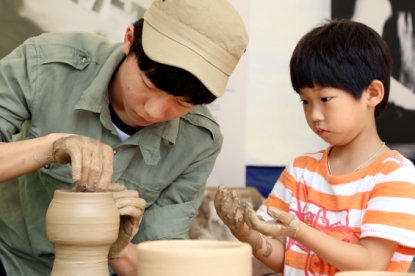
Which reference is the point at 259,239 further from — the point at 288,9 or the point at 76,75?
the point at 288,9

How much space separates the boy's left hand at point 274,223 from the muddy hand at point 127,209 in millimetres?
268

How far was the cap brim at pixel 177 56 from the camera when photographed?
143 centimetres

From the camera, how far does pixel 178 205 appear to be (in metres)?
1.91

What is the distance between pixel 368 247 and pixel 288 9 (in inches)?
72.2

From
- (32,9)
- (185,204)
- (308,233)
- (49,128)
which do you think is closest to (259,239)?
(308,233)

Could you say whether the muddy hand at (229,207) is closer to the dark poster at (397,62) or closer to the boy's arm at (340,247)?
the boy's arm at (340,247)

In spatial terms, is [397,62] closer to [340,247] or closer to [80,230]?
[340,247]

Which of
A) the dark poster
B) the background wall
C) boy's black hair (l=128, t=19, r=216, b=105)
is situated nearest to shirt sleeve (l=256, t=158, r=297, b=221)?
boy's black hair (l=128, t=19, r=216, b=105)

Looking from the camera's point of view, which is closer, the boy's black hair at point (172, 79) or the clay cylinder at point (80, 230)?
the clay cylinder at point (80, 230)

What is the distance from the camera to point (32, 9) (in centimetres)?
288

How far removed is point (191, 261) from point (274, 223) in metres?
0.44

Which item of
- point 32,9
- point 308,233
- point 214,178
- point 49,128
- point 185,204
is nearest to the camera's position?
point 308,233

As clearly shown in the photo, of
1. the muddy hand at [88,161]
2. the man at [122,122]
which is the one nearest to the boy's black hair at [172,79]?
the man at [122,122]

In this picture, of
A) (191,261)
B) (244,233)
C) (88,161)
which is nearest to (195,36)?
(88,161)
